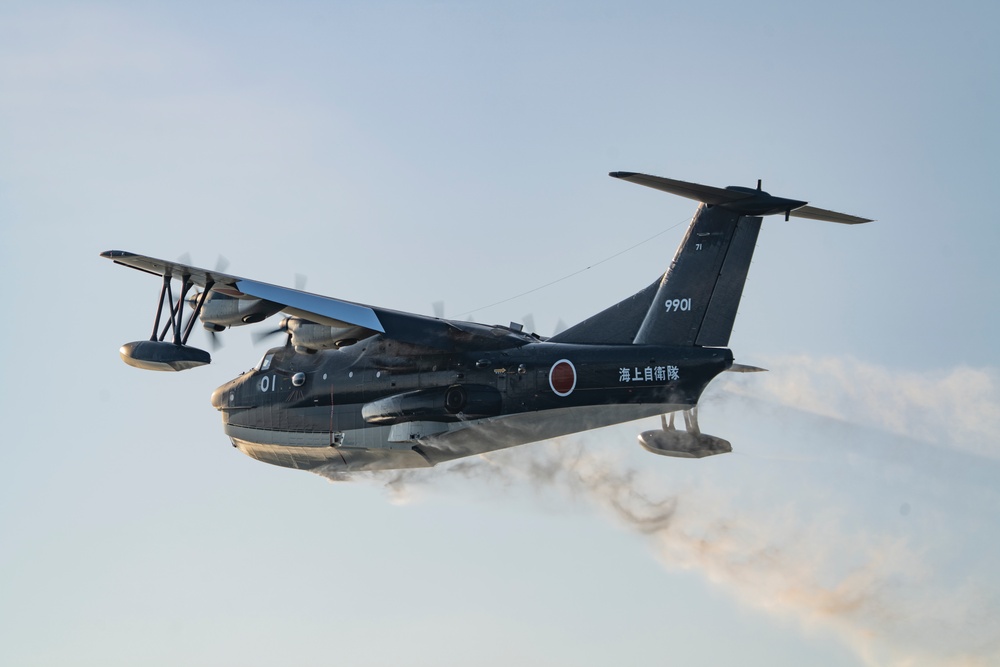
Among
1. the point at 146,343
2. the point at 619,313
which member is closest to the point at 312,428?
the point at 146,343

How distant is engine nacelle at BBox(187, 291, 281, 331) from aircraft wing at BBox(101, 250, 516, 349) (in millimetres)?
200

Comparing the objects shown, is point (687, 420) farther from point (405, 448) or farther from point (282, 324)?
point (282, 324)

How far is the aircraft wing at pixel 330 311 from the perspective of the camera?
30188 mm

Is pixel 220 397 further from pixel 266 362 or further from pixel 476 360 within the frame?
pixel 476 360

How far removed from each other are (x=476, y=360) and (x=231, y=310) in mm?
5694

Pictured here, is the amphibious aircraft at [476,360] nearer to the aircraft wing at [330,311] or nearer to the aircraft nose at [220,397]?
the aircraft wing at [330,311]

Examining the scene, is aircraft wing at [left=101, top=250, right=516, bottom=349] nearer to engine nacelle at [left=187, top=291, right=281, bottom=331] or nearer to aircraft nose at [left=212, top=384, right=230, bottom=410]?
engine nacelle at [left=187, top=291, right=281, bottom=331]

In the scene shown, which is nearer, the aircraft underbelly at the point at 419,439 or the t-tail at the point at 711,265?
the t-tail at the point at 711,265

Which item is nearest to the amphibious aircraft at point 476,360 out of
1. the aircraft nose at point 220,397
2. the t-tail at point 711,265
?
the t-tail at point 711,265

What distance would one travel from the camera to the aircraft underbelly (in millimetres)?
29203

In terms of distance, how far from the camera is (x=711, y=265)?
28.5m

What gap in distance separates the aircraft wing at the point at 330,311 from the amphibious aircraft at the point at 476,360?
0.03 meters

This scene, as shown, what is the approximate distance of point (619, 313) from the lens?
29734 millimetres

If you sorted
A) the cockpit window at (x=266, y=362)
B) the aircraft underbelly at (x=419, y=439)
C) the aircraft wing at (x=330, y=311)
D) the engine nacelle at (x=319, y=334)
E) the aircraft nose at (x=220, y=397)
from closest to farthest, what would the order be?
the aircraft underbelly at (x=419, y=439), the aircraft wing at (x=330, y=311), the engine nacelle at (x=319, y=334), the cockpit window at (x=266, y=362), the aircraft nose at (x=220, y=397)
